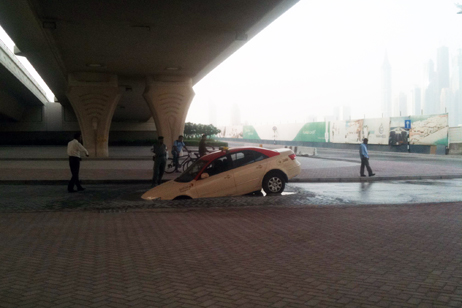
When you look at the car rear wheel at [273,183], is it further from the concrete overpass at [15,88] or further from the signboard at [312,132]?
Result: the signboard at [312,132]

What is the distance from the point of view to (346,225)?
319 inches

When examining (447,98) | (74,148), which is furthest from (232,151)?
(447,98)

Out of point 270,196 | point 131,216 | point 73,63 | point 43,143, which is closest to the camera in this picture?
point 131,216

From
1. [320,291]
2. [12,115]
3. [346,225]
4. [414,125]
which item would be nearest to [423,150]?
[414,125]

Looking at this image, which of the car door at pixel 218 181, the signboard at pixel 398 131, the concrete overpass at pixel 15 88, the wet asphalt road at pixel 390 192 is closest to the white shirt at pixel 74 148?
the car door at pixel 218 181

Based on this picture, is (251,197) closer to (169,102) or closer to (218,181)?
(218,181)

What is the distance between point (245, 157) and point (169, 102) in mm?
23398

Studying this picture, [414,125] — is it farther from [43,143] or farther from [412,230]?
[43,143]

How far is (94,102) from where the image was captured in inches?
1341

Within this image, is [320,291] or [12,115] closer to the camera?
[320,291]

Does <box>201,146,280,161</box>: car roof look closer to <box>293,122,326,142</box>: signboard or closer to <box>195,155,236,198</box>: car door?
<box>195,155,236,198</box>: car door

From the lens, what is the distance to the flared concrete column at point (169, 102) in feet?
112

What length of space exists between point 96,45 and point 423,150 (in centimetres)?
2631

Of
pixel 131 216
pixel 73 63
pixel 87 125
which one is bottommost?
pixel 131 216
